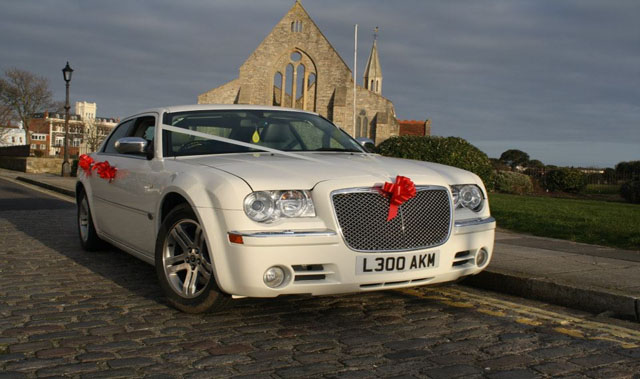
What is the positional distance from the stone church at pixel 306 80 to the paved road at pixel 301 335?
4699 centimetres

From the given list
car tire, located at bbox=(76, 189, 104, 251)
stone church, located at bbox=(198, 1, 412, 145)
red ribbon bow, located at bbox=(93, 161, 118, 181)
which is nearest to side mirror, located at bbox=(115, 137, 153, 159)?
red ribbon bow, located at bbox=(93, 161, 118, 181)

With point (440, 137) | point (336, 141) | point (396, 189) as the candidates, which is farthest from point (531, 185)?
point (396, 189)

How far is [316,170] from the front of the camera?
446 cm

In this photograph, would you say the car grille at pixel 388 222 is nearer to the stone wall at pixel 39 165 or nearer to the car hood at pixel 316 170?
the car hood at pixel 316 170

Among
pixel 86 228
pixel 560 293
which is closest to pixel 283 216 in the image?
pixel 560 293

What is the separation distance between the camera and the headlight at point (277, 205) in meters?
4.10

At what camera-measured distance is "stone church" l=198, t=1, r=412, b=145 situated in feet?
172

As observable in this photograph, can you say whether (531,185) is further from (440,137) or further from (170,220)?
(170,220)

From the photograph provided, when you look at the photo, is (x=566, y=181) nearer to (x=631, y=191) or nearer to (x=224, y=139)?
(x=631, y=191)

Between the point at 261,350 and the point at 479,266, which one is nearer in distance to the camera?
the point at 261,350

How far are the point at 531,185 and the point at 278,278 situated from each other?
21.8m

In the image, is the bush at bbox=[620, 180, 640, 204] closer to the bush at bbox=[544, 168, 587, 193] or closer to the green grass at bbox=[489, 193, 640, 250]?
the bush at bbox=[544, 168, 587, 193]

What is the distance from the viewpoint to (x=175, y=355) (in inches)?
144

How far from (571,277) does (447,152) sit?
9504mm
